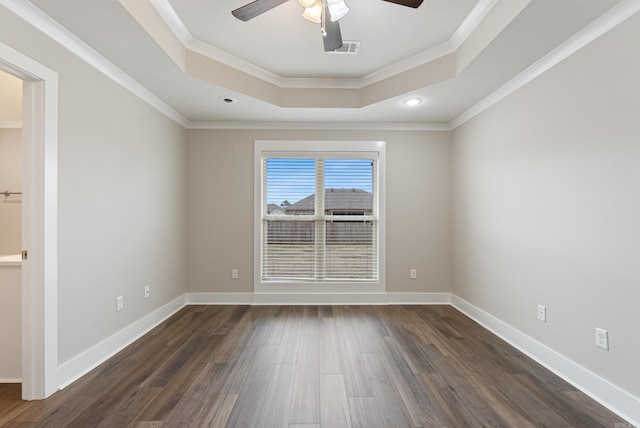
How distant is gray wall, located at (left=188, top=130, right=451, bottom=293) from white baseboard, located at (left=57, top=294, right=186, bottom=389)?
838 millimetres

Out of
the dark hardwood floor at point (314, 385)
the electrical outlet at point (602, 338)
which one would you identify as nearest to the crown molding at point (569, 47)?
the electrical outlet at point (602, 338)

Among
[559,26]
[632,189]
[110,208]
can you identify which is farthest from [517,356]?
[110,208]

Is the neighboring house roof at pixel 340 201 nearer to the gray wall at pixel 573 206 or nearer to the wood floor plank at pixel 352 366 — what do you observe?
the gray wall at pixel 573 206

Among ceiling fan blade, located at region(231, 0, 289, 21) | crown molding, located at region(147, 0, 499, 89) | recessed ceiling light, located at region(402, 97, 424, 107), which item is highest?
crown molding, located at region(147, 0, 499, 89)

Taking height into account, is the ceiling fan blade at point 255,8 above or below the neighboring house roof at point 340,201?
above

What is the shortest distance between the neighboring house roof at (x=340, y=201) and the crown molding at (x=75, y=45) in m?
2.06

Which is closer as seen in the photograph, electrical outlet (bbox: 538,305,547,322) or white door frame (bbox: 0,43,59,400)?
white door frame (bbox: 0,43,59,400)

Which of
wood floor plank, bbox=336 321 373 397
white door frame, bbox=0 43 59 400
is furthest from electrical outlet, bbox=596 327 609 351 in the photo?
white door frame, bbox=0 43 59 400

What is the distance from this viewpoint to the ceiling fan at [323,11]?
187 centimetres

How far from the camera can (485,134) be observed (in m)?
3.38

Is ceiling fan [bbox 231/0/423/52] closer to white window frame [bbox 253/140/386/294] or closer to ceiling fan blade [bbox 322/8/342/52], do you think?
ceiling fan blade [bbox 322/8/342/52]

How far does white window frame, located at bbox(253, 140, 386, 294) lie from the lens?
4.19 m

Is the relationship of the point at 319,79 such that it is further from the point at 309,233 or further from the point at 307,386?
the point at 307,386

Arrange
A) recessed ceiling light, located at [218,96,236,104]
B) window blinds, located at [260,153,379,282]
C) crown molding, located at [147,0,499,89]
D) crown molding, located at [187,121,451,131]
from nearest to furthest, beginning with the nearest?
crown molding, located at [147,0,499,89] < recessed ceiling light, located at [218,96,236,104] < crown molding, located at [187,121,451,131] < window blinds, located at [260,153,379,282]
